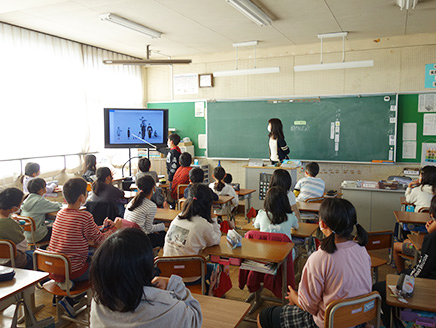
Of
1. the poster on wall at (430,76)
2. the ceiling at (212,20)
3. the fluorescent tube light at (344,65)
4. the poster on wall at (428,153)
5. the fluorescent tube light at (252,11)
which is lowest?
the poster on wall at (428,153)

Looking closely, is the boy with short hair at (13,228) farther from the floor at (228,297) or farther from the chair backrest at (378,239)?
the chair backrest at (378,239)

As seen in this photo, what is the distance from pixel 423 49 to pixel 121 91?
5.32m

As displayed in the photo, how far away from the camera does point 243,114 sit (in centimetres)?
696

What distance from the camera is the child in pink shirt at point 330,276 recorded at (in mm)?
1815

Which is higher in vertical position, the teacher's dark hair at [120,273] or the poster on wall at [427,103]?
the poster on wall at [427,103]

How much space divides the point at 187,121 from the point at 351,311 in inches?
242

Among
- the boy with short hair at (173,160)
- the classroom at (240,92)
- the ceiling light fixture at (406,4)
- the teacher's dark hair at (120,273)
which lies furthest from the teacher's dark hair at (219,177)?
the teacher's dark hair at (120,273)

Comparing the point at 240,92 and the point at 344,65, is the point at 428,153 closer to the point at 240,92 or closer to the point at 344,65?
the point at 344,65

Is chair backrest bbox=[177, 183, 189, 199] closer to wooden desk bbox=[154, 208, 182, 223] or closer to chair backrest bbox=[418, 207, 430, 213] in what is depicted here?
wooden desk bbox=[154, 208, 182, 223]

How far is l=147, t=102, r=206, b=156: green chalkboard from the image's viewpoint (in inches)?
292

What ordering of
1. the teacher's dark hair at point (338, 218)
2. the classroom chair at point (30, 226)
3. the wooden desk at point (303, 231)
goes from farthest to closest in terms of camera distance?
the classroom chair at point (30, 226)
the wooden desk at point (303, 231)
the teacher's dark hair at point (338, 218)

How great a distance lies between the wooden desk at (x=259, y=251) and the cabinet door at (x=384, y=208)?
9.37 feet

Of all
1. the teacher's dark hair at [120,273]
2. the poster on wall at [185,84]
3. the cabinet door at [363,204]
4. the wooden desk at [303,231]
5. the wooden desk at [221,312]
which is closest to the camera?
the teacher's dark hair at [120,273]

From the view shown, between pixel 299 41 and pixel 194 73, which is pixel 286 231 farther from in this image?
pixel 194 73
